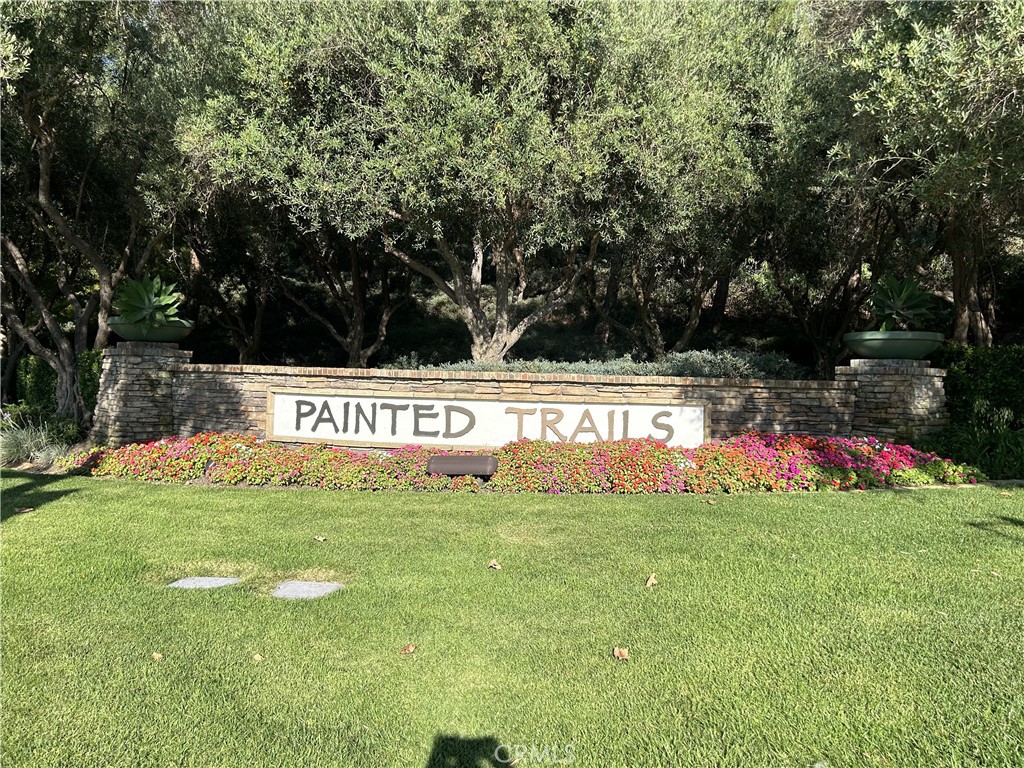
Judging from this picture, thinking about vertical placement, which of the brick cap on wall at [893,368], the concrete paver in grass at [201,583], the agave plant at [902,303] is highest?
the agave plant at [902,303]

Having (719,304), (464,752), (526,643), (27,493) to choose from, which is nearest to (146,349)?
(27,493)

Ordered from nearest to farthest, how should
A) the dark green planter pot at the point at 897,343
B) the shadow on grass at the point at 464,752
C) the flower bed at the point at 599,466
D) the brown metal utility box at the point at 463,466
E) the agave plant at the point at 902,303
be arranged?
the shadow on grass at the point at 464,752
the flower bed at the point at 599,466
the brown metal utility box at the point at 463,466
the dark green planter pot at the point at 897,343
the agave plant at the point at 902,303

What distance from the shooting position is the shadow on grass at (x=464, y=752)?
238cm

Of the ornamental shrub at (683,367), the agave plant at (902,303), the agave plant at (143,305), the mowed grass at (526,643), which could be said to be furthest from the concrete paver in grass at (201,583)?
the agave plant at (902,303)

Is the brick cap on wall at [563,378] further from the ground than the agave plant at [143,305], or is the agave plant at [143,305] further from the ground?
the agave plant at [143,305]

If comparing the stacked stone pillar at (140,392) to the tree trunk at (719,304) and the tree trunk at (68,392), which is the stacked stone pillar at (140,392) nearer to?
the tree trunk at (68,392)

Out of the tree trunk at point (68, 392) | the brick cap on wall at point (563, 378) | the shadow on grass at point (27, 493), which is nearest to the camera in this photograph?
the shadow on grass at point (27, 493)

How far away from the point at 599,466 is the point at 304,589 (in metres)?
4.06

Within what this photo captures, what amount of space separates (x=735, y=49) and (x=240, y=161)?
27.8ft

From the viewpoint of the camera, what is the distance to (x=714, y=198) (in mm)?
10406

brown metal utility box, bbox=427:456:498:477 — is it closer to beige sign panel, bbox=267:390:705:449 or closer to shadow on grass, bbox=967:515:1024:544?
beige sign panel, bbox=267:390:705:449

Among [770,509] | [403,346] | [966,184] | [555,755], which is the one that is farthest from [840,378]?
[403,346]

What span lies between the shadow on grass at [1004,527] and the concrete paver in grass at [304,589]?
5.33m

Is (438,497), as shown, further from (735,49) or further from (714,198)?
(735,49)
